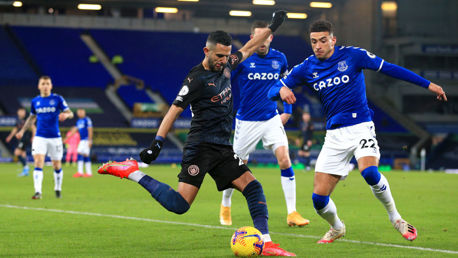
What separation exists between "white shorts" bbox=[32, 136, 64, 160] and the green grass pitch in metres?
0.92

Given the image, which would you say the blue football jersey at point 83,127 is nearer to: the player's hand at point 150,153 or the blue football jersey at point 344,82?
the blue football jersey at point 344,82

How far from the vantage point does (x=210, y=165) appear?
23.0ft

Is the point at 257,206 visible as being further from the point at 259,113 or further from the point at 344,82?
the point at 259,113

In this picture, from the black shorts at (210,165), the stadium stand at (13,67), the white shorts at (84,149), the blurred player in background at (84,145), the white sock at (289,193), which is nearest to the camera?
the black shorts at (210,165)

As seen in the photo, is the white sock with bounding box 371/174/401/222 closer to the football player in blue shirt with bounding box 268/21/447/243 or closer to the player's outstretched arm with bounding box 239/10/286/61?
the football player in blue shirt with bounding box 268/21/447/243

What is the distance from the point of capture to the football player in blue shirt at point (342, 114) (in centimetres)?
769

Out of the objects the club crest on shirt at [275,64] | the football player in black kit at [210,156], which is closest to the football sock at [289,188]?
the club crest on shirt at [275,64]

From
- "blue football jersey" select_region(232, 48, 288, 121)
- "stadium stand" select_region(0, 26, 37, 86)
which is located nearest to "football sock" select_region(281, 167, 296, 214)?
"blue football jersey" select_region(232, 48, 288, 121)

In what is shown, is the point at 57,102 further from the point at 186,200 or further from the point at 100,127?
the point at 100,127

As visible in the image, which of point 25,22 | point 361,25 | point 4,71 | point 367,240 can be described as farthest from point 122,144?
point 367,240

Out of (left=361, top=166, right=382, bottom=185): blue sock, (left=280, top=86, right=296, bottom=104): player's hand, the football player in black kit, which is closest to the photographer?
the football player in black kit

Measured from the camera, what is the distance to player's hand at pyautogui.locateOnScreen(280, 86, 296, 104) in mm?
7386

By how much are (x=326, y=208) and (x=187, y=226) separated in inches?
99.3

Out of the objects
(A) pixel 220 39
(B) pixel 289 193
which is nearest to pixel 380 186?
A: (A) pixel 220 39
